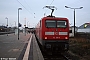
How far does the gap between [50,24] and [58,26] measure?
69 cm

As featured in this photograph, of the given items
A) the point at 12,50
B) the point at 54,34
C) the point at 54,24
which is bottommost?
the point at 12,50

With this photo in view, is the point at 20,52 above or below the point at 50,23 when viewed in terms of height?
below

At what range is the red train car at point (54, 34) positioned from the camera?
590 inches

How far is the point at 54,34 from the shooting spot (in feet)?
49.8

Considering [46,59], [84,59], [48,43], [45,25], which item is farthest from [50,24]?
[84,59]

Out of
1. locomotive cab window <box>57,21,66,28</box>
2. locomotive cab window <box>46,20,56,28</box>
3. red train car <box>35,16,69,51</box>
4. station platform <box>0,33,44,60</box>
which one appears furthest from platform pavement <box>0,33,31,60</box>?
locomotive cab window <box>57,21,66,28</box>

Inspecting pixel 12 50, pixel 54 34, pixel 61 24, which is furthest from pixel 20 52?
pixel 61 24

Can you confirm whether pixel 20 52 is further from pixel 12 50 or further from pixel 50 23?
pixel 50 23

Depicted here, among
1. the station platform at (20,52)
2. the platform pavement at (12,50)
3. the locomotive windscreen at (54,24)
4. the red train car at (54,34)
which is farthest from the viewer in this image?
the locomotive windscreen at (54,24)

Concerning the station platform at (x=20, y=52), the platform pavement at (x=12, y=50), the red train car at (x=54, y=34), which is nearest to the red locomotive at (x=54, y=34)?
the red train car at (x=54, y=34)

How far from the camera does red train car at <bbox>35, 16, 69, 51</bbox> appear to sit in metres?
15.0

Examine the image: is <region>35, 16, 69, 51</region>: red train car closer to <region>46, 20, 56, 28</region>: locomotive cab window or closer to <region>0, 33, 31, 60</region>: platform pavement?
<region>46, 20, 56, 28</region>: locomotive cab window

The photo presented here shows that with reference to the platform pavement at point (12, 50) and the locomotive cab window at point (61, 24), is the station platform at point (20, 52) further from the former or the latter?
the locomotive cab window at point (61, 24)

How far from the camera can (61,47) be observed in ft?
49.4
